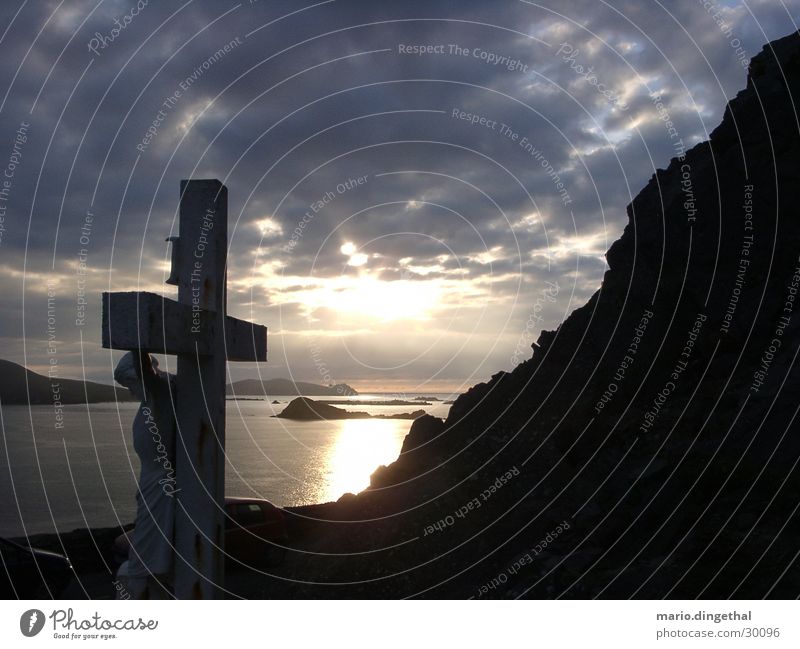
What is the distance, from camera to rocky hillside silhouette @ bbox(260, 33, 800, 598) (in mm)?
11172

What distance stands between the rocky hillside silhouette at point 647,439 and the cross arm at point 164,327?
7.97 m

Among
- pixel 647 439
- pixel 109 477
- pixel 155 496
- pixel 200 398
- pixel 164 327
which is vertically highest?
pixel 164 327

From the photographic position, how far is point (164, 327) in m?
4.26

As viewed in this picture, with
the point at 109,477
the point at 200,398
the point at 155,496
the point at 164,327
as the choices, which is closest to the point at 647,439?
the point at 200,398

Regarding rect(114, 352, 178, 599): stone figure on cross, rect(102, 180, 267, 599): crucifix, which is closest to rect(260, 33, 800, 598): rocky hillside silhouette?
rect(102, 180, 267, 599): crucifix

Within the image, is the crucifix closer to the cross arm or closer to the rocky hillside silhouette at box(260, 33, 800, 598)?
the cross arm

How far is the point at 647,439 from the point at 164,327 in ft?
42.1

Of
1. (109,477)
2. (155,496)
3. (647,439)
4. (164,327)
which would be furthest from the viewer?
(109,477)

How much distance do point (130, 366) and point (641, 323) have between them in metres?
16.4

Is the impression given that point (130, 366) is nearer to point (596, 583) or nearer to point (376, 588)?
point (596, 583)

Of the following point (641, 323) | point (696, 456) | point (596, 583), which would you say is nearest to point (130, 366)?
point (596, 583)

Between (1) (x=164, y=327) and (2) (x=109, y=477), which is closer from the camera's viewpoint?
(1) (x=164, y=327)

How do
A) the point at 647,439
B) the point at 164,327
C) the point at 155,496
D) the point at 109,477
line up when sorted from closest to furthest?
the point at 164,327, the point at 155,496, the point at 647,439, the point at 109,477

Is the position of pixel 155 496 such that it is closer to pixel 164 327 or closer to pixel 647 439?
pixel 164 327
